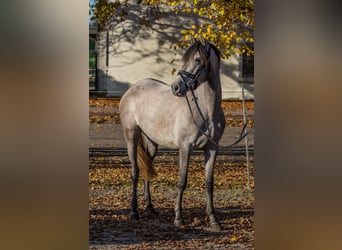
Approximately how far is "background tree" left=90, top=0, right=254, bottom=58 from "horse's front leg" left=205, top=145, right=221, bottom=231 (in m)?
0.96

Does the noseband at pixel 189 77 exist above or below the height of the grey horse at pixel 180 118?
above

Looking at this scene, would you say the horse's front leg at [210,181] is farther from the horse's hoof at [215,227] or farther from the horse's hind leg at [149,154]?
the horse's hind leg at [149,154]

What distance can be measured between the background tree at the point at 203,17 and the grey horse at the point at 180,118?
31 cm

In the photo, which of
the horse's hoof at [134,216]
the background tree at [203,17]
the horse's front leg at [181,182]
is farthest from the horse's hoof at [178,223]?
the background tree at [203,17]

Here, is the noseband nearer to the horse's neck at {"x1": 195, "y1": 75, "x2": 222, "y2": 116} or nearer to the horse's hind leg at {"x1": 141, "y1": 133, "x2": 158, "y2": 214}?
the horse's neck at {"x1": 195, "y1": 75, "x2": 222, "y2": 116}

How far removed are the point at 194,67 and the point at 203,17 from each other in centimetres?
67

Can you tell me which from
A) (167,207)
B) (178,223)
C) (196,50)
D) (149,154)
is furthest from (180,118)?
(178,223)

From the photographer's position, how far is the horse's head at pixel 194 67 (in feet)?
17.3

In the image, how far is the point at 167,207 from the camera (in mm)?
5617
